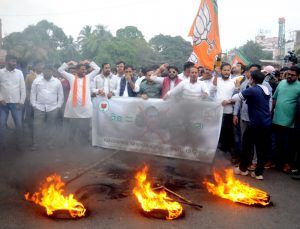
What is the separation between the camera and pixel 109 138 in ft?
24.9

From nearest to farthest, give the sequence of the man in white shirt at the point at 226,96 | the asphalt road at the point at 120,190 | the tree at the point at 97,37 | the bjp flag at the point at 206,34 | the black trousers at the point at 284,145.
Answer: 1. the asphalt road at the point at 120,190
2. the black trousers at the point at 284,145
3. the man in white shirt at the point at 226,96
4. the bjp flag at the point at 206,34
5. the tree at the point at 97,37

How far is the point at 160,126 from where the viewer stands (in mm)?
6945

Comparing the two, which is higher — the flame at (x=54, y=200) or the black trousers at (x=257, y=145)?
the black trousers at (x=257, y=145)

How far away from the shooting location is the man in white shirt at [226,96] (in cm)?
707

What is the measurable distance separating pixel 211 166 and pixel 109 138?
238 cm

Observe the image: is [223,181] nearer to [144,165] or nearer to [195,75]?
[144,165]

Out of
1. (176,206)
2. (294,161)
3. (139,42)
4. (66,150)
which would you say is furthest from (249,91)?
(139,42)

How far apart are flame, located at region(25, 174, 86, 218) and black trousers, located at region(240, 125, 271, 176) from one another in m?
3.26

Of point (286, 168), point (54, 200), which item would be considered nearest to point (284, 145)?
point (286, 168)

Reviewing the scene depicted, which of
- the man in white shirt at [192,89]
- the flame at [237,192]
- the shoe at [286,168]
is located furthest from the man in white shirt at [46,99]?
the shoe at [286,168]

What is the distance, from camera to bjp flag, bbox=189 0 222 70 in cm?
728

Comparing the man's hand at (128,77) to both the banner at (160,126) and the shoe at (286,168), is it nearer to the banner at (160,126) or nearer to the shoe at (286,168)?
the banner at (160,126)

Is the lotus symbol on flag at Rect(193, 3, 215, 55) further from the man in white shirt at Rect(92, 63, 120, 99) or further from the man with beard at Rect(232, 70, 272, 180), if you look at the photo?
the man in white shirt at Rect(92, 63, 120, 99)

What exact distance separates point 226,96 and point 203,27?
1.61 metres
